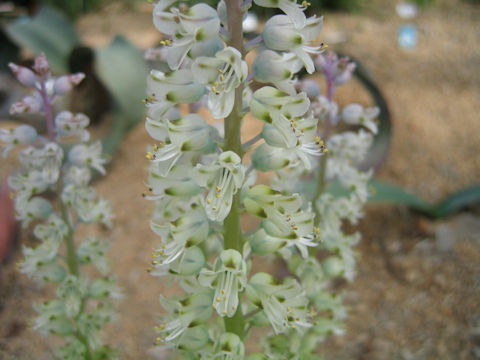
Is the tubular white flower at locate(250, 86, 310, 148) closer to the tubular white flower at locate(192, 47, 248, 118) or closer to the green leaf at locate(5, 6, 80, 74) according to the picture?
the tubular white flower at locate(192, 47, 248, 118)

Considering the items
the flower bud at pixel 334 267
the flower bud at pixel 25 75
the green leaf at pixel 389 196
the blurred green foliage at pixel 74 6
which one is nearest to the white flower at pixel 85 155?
the flower bud at pixel 25 75

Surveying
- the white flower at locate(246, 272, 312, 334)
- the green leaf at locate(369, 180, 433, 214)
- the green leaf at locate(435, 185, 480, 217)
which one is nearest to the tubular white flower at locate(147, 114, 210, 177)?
the white flower at locate(246, 272, 312, 334)

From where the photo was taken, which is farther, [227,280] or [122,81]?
[122,81]

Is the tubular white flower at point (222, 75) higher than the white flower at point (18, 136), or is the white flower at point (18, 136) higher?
the tubular white flower at point (222, 75)

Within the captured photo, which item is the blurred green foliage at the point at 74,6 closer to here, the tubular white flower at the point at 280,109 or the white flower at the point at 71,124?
the white flower at the point at 71,124

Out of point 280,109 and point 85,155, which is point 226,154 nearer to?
point 280,109

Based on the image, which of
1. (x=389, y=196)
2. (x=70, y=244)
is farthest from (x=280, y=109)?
(x=389, y=196)

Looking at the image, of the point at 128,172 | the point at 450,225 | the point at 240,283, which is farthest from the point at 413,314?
the point at 128,172
